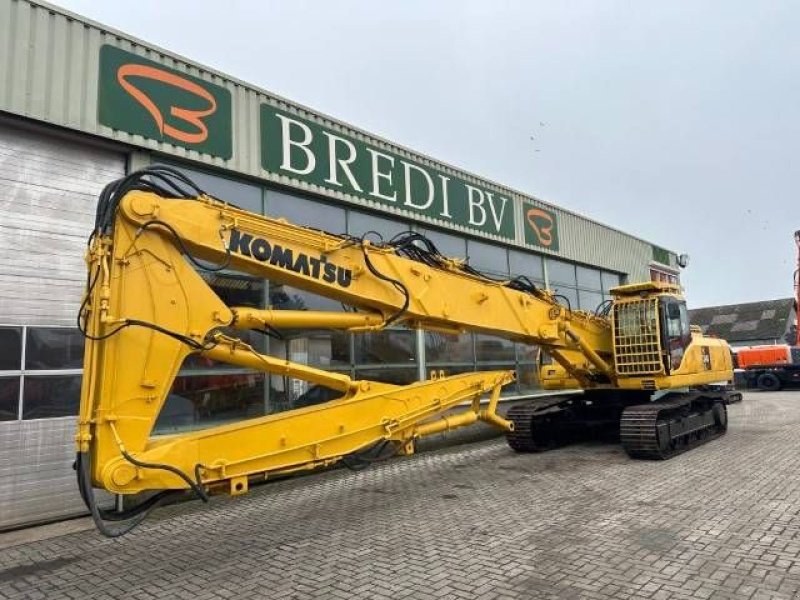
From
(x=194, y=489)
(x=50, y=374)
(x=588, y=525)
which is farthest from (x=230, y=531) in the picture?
(x=588, y=525)

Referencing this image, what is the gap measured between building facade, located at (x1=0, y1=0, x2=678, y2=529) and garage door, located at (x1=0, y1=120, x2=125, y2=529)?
0.01 meters

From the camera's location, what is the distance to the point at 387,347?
37.3ft

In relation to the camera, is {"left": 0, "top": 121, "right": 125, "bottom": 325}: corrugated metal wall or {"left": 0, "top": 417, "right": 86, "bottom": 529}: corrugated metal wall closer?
{"left": 0, "top": 417, "right": 86, "bottom": 529}: corrugated metal wall

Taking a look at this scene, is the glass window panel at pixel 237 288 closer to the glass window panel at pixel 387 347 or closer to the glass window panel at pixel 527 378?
the glass window panel at pixel 387 347

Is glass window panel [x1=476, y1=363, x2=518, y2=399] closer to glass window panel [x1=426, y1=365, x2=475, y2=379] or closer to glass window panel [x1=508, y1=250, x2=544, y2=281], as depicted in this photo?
glass window panel [x1=426, y1=365, x2=475, y2=379]

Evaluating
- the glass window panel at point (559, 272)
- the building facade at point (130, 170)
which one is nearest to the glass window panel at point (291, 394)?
the building facade at point (130, 170)

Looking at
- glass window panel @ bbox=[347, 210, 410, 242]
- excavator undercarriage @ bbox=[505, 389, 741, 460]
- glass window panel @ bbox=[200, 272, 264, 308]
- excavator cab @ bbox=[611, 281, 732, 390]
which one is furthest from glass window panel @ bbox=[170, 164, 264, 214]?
excavator cab @ bbox=[611, 281, 732, 390]

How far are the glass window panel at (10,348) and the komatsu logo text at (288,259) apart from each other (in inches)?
144

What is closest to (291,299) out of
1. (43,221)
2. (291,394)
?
(291,394)

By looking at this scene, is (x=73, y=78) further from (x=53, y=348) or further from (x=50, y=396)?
(x=50, y=396)

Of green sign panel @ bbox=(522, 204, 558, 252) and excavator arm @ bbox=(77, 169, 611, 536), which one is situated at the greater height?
green sign panel @ bbox=(522, 204, 558, 252)

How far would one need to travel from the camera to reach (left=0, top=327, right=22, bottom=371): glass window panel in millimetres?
6770

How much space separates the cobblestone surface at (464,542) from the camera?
4.53 meters

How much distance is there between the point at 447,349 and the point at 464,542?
7375 mm
